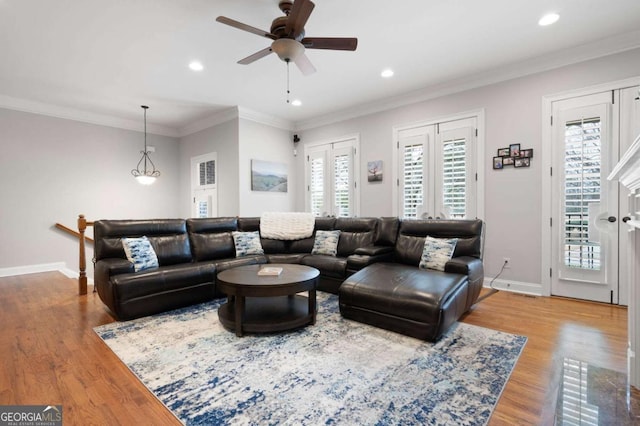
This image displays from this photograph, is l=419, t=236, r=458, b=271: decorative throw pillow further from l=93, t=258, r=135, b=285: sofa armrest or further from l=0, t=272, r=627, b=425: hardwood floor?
l=93, t=258, r=135, b=285: sofa armrest

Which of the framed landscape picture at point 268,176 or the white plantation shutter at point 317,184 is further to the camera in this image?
the white plantation shutter at point 317,184

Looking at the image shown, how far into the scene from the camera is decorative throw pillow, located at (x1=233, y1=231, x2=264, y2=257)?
4.21 m

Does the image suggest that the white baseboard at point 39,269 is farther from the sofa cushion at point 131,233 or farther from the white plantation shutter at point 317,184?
the white plantation shutter at point 317,184

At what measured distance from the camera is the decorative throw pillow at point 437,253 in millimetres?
3234

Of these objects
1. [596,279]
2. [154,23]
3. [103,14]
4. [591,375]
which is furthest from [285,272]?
[596,279]

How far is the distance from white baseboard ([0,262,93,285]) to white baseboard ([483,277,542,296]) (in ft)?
19.9

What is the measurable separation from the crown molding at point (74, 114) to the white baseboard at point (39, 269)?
265cm

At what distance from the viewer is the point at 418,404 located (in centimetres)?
167

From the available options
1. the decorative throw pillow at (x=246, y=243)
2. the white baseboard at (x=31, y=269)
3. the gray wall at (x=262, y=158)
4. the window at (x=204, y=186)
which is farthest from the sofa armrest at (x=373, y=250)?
the white baseboard at (x=31, y=269)

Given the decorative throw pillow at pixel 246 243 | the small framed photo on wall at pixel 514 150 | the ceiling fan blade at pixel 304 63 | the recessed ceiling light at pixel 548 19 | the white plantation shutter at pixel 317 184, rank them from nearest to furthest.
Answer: the ceiling fan blade at pixel 304 63 → the recessed ceiling light at pixel 548 19 → the small framed photo on wall at pixel 514 150 → the decorative throw pillow at pixel 246 243 → the white plantation shutter at pixel 317 184

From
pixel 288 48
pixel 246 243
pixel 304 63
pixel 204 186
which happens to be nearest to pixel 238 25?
pixel 288 48

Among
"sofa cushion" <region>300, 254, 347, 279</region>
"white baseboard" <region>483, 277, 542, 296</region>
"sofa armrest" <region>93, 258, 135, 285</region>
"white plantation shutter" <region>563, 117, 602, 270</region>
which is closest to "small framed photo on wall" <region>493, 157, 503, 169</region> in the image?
"white plantation shutter" <region>563, 117, 602, 270</region>

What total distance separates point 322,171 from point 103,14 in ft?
13.2

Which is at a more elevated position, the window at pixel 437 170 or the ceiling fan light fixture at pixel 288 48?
the ceiling fan light fixture at pixel 288 48
